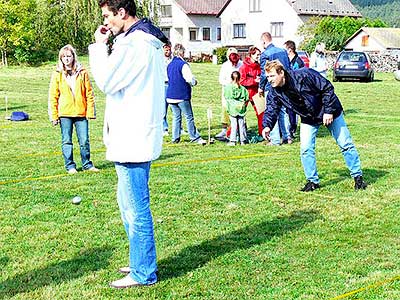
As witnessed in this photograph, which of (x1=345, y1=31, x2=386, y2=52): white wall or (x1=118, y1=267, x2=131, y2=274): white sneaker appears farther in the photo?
(x1=345, y1=31, x2=386, y2=52): white wall

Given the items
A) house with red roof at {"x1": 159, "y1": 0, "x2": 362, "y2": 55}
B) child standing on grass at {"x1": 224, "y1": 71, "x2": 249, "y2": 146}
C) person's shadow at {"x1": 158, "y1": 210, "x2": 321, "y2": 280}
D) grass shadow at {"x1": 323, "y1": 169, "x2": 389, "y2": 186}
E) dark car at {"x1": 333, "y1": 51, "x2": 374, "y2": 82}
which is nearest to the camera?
person's shadow at {"x1": 158, "y1": 210, "x2": 321, "y2": 280}

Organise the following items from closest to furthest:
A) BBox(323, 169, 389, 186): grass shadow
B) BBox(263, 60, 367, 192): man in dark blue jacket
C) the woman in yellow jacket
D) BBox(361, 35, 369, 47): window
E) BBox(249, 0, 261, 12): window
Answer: BBox(263, 60, 367, 192): man in dark blue jacket → BBox(323, 169, 389, 186): grass shadow → the woman in yellow jacket → BBox(361, 35, 369, 47): window → BBox(249, 0, 261, 12): window

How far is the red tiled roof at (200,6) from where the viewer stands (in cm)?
6941

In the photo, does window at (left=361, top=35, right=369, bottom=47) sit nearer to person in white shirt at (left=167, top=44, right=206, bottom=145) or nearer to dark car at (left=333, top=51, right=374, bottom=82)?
dark car at (left=333, top=51, right=374, bottom=82)

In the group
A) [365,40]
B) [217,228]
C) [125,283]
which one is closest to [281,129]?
[217,228]

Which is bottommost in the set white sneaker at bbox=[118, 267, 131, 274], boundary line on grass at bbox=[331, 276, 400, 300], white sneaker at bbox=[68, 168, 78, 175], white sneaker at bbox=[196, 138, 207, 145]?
white sneaker at bbox=[196, 138, 207, 145]

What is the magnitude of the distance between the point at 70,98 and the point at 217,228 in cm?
369

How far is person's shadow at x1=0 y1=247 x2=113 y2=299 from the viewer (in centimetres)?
534

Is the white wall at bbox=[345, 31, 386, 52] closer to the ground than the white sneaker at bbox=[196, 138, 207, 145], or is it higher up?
higher up

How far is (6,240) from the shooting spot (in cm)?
655

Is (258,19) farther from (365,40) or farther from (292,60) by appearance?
(292,60)

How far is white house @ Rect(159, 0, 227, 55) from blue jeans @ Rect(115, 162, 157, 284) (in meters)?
64.3

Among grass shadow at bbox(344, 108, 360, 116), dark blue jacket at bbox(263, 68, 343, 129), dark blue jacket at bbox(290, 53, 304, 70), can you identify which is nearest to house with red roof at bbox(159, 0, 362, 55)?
grass shadow at bbox(344, 108, 360, 116)

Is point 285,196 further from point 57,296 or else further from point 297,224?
point 57,296
